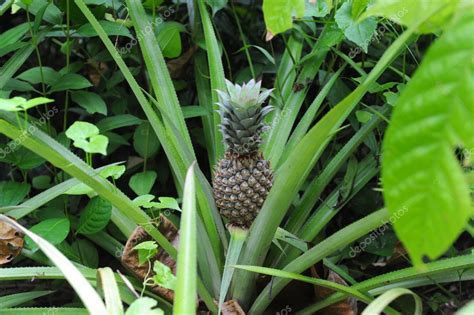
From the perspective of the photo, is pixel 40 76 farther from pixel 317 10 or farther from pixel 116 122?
pixel 317 10

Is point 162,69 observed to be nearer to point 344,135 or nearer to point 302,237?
point 302,237

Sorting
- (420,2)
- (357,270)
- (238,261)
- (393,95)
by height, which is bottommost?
(357,270)

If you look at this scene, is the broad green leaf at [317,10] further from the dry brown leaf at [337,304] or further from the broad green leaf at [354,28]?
the dry brown leaf at [337,304]

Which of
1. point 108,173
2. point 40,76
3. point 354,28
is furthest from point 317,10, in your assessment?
point 40,76

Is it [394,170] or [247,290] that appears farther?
[247,290]

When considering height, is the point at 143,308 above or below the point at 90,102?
below

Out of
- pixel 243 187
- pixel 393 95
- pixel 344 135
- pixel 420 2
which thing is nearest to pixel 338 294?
pixel 243 187

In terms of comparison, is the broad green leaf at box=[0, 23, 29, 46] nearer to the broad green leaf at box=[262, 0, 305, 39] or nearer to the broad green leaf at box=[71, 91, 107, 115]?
the broad green leaf at box=[71, 91, 107, 115]

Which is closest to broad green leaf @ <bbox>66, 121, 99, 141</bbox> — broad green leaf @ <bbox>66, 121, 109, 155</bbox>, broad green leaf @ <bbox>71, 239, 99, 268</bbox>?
broad green leaf @ <bbox>66, 121, 109, 155</bbox>
